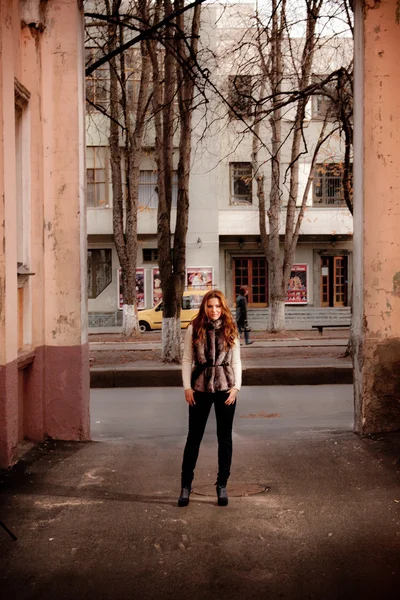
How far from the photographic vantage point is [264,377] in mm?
17125

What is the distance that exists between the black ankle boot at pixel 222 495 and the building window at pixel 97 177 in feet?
104

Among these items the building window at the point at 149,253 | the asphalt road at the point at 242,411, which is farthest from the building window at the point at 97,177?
the asphalt road at the point at 242,411

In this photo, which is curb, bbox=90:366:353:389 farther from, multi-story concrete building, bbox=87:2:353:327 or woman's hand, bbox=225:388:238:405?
multi-story concrete building, bbox=87:2:353:327

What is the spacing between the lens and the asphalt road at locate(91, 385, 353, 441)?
1158 centimetres

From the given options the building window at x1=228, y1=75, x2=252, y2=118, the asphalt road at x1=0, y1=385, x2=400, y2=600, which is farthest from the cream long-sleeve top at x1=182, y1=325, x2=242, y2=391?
the building window at x1=228, y1=75, x2=252, y2=118

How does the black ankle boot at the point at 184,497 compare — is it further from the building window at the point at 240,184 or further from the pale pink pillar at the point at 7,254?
the building window at the point at 240,184

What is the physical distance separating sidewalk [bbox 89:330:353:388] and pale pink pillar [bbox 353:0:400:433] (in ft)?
26.7

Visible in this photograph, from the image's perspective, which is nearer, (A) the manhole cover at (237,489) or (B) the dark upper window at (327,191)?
(A) the manhole cover at (237,489)

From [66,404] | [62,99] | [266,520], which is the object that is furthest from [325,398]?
[266,520]

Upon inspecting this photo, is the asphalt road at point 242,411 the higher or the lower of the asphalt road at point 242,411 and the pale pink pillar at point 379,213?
the lower

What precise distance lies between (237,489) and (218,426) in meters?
0.81

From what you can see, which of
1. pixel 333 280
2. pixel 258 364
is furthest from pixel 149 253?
pixel 258 364

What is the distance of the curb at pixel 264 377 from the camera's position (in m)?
17.1

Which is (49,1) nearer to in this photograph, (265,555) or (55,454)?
(55,454)
